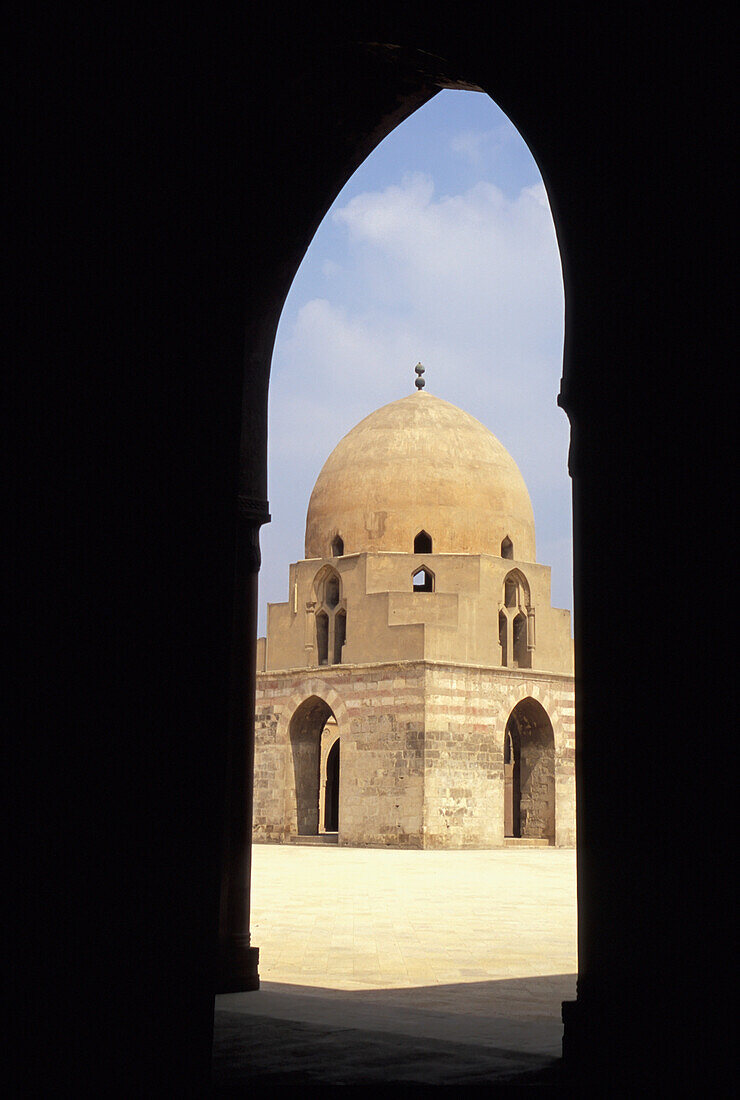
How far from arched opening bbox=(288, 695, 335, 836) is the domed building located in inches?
1.7

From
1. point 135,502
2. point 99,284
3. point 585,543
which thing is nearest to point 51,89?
point 99,284

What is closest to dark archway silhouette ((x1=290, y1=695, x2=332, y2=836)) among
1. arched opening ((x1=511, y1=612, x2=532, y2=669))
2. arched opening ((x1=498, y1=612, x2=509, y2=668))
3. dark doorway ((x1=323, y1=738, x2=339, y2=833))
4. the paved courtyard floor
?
arched opening ((x1=498, y1=612, x2=509, y2=668))

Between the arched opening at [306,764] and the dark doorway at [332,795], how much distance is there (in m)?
5.52

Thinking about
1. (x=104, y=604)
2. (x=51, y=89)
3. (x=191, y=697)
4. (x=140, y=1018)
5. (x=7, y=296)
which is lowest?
(x=140, y=1018)

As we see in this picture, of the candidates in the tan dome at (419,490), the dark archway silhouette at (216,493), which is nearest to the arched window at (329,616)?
the tan dome at (419,490)

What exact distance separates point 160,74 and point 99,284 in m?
0.97

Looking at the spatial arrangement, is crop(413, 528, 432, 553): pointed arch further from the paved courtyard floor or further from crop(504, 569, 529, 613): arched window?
the paved courtyard floor

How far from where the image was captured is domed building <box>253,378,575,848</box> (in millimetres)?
27750

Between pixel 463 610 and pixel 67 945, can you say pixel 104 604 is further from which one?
pixel 463 610

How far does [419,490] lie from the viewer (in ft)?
103

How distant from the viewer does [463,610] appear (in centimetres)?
2903

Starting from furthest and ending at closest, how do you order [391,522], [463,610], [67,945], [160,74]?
[391,522] < [463,610] < [160,74] < [67,945]

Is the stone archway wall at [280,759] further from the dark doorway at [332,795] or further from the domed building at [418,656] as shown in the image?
the dark doorway at [332,795]

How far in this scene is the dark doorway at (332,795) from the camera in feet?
117
